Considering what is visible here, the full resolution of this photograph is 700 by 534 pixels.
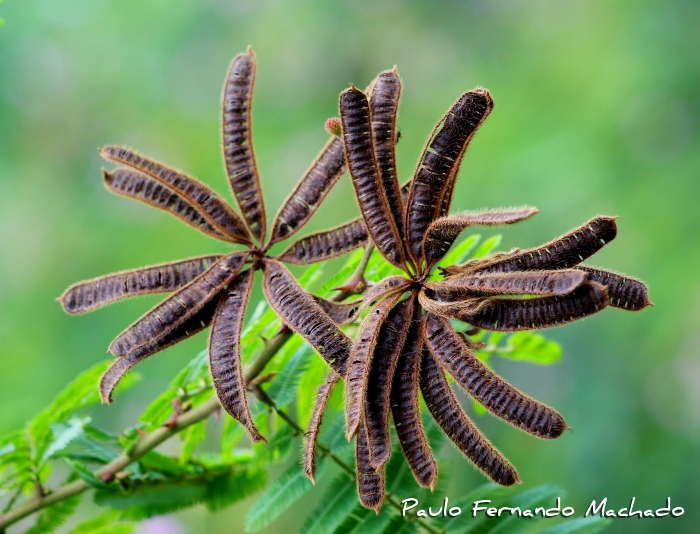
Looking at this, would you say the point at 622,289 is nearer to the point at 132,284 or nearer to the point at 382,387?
the point at 382,387

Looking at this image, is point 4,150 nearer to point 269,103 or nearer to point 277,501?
point 269,103

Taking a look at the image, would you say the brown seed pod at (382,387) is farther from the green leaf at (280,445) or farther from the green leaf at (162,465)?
the green leaf at (162,465)

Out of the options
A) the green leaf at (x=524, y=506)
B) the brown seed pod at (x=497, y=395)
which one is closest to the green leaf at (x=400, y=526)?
the green leaf at (x=524, y=506)

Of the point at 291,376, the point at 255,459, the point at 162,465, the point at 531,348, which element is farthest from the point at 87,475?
the point at 531,348

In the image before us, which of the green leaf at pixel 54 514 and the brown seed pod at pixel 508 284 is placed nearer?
the brown seed pod at pixel 508 284

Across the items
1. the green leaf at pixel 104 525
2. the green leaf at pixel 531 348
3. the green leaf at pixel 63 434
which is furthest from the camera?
the green leaf at pixel 531 348

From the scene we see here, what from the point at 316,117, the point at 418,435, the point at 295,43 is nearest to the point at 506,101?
the point at 316,117

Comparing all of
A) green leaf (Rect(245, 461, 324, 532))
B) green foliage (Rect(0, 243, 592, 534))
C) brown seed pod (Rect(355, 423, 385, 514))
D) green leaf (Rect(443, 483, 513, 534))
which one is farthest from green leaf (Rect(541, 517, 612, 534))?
brown seed pod (Rect(355, 423, 385, 514))

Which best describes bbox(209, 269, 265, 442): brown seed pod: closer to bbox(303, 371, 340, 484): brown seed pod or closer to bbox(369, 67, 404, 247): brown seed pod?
bbox(303, 371, 340, 484): brown seed pod
